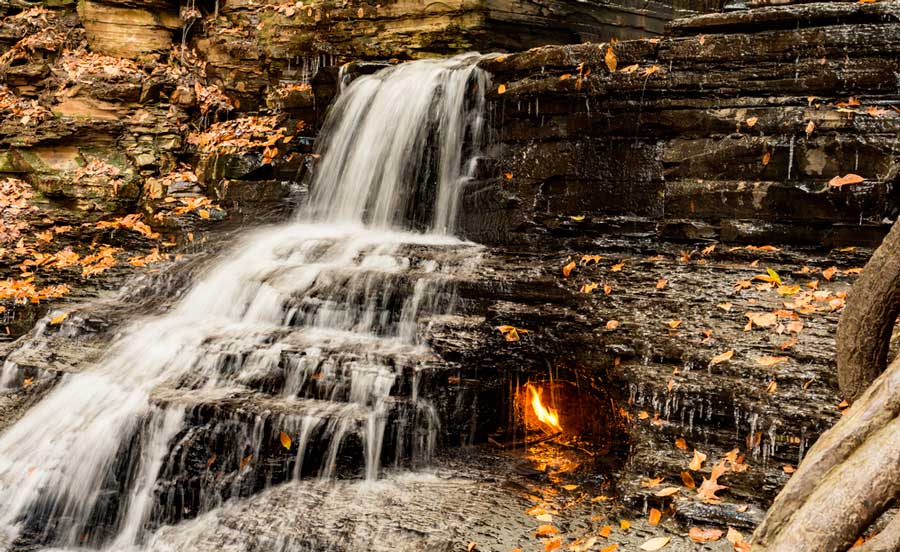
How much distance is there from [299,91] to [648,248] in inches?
247

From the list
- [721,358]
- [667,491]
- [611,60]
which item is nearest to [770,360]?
Result: [721,358]

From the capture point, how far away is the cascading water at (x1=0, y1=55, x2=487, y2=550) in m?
5.88

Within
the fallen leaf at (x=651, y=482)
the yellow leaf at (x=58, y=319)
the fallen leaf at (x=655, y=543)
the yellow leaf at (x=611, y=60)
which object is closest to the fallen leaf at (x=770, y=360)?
the fallen leaf at (x=651, y=482)

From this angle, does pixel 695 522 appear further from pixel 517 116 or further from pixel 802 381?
pixel 517 116

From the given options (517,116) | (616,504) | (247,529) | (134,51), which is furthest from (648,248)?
(134,51)

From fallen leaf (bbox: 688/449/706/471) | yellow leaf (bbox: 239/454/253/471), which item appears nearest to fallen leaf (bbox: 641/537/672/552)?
fallen leaf (bbox: 688/449/706/471)

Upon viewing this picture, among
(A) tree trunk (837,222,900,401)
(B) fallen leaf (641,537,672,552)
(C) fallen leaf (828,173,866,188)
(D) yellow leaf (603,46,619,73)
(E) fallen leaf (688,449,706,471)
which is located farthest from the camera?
(D) yellow leaf (603,46,619,73)

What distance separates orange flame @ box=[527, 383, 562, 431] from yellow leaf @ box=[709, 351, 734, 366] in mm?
2309

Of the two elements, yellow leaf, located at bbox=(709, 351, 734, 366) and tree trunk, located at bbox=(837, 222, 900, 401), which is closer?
tree trunk, located at bbox=(837, 222, 900, 401)

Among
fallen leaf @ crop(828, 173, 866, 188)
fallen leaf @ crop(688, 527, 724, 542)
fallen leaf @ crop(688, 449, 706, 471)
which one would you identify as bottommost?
fallen leaf @ crop(688, 527, 724, 542)

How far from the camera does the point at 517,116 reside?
26.3 feet

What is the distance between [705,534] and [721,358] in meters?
1.35

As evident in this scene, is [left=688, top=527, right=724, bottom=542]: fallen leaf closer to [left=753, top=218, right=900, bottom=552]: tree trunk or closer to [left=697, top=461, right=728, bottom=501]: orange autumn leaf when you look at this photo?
[left=697, top=461, right=728, bottom=501]: orange autumn leaf

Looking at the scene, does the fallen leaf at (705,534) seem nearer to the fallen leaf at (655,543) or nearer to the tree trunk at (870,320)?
the fallen leaf at (655,543)
